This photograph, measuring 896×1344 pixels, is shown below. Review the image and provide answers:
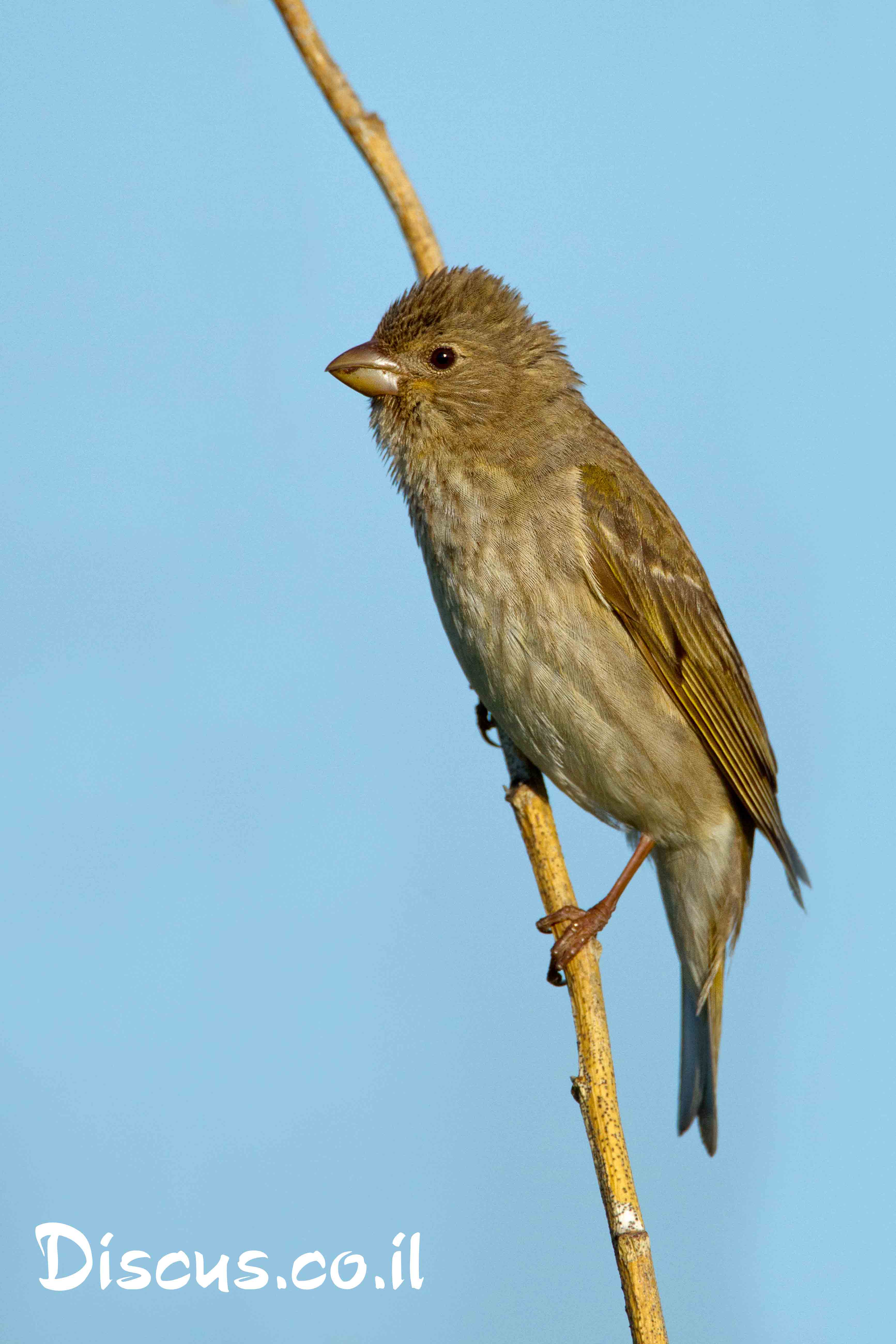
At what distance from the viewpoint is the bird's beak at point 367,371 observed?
161 inches

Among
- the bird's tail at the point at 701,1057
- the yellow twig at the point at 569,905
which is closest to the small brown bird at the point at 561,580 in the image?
the yellow twig at the point at 569,905

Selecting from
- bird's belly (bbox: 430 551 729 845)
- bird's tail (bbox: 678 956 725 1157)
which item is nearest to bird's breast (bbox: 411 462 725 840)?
bird's belly (bbox: 430 551 729 845)

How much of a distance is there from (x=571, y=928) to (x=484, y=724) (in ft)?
3.37

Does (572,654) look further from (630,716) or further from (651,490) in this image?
(651,490)

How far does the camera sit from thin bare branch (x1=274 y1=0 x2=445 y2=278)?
3.63 metres

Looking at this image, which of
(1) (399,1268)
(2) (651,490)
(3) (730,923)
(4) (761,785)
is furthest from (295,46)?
(1) (399,1268)

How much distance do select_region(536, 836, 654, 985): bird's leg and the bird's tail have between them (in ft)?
2.99

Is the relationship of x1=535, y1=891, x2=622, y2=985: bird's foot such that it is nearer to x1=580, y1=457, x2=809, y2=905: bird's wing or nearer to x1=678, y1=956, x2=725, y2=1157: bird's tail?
x1=580, y1=457, x2=809, y2=905: bird's wing

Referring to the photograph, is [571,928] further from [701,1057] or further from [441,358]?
[441,358]

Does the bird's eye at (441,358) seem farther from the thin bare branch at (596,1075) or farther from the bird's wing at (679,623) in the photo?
the thin bare branch at (596,1075)

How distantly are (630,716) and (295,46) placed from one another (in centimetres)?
220

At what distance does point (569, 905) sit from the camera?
393 centimetres

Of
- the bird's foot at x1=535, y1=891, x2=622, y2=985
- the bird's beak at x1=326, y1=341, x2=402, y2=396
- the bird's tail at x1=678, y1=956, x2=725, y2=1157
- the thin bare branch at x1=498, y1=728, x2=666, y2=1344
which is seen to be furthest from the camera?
the bird's tail at x1=678, y1=956, x2=725, y2=1157

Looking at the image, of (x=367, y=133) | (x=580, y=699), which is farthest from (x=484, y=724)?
(x=367, y=133)
